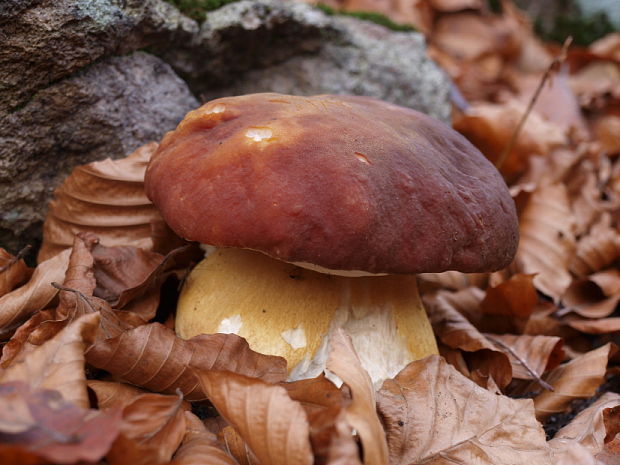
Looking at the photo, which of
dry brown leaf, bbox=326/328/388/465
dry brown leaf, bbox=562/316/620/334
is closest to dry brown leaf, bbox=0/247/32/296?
dry brown leaf, bbox=326/328/388/465

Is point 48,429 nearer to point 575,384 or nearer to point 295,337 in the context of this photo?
point 295,337

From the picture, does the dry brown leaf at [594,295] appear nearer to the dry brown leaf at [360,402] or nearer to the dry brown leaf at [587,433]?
Answer: the dry brown leaf at [587,433]

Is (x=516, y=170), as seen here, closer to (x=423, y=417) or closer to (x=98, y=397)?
(x=423, y=417)

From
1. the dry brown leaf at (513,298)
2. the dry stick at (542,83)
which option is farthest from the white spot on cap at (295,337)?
the dry stick at (542,83)

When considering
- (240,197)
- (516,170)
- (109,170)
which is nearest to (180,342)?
(240,197)

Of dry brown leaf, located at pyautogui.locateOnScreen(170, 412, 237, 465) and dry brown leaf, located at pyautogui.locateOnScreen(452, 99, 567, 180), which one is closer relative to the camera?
dry brown leaf, located at pyautogui.locateOnScreen(170, 412, 237, 465)

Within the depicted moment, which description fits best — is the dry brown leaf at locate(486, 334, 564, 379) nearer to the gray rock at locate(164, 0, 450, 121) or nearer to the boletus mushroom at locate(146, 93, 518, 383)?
the boletus mushroom at locate(146, 93, 518, 383)

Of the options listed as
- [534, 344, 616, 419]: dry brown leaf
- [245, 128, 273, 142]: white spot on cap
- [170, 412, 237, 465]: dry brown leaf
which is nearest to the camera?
[170, 412, 237, 465]: dry brown leaf

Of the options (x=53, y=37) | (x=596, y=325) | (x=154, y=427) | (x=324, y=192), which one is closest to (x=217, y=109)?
(x=324, y=192)
